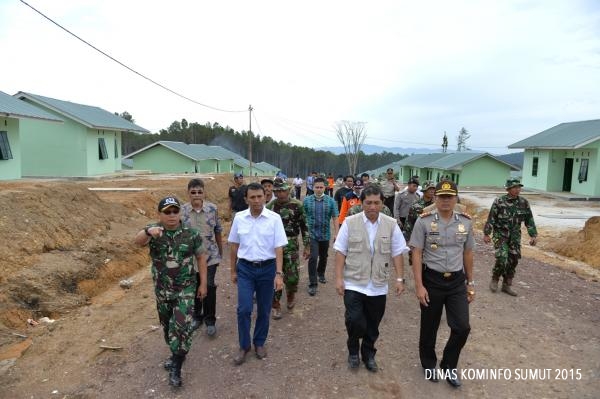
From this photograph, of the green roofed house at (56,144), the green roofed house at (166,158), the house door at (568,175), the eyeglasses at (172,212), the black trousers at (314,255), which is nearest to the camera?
the eyeglasses at (172,212)

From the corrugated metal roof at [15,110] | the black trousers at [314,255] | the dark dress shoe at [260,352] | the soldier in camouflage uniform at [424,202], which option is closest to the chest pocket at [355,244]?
the dark dress shoe at [260,352]

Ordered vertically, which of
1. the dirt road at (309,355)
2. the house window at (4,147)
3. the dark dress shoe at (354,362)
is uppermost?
the house window at (4,147)

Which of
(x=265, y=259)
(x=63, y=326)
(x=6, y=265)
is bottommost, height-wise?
(x=63, y=326)

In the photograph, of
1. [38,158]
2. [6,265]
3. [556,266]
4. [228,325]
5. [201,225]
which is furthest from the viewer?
[38,158]

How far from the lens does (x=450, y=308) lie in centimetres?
365

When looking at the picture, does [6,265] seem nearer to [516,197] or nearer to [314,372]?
[314,372]

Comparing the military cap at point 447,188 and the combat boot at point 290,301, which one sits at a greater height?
the military cap at point 447,188

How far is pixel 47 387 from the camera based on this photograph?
3.70 meters

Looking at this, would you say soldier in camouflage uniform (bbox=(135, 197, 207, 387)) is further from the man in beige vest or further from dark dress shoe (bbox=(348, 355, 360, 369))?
dark dress shoe (bbox=(348, 355, 360, 369))

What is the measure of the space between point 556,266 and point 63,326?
897 cm

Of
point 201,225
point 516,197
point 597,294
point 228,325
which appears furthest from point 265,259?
point 597,294

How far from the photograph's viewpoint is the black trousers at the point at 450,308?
361 centimetres

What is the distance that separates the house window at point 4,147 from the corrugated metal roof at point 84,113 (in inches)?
227

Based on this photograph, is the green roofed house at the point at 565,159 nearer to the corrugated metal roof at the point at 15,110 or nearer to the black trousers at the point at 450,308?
the black trousers at the point at 450,308
